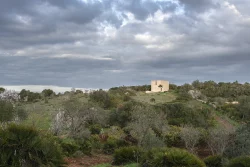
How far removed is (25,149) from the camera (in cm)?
1002

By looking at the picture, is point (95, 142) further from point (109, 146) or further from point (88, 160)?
point (88, 160)

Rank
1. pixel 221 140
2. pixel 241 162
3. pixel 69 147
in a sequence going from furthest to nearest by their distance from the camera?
pixel 221 140, pixel 69 147, pixel 241 162

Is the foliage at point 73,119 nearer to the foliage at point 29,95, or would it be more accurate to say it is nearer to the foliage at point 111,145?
the foliage at point 111,145

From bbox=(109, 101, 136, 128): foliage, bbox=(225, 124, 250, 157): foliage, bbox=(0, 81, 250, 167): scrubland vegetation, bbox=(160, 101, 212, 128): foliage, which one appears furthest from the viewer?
bbox=(160, 101, 212, 128): foliage

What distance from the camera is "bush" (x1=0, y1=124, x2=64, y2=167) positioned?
982 cm

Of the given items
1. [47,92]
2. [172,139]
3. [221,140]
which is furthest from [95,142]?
[47,92]

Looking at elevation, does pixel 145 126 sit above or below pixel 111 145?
above

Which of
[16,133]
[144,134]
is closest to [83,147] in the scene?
[144,134]

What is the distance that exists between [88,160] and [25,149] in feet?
31.2

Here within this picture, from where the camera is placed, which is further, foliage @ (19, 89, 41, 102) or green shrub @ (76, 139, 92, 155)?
foliage @ (19, 89, 41, 102)

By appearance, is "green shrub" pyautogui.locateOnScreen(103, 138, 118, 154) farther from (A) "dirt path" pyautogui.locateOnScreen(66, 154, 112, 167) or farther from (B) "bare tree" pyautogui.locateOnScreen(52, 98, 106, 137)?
(B) "bare tree" pyautogui.locateOnScreen(52, 98, 106, 137)

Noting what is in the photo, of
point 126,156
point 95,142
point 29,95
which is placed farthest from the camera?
point 29,95

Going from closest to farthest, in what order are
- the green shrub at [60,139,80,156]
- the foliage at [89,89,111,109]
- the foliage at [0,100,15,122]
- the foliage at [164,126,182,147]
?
1. the green shrub at [60,139,80,156]
2. the foliage at [0,100,15,122]
3. the foliage at [164,126,182,147]
4. the foliage at [89,89,111,109]

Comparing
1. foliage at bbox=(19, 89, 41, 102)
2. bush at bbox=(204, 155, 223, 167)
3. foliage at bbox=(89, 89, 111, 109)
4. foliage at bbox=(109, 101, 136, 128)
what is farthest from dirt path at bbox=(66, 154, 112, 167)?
foliage at bbox=(19, 89, 41, 102)
